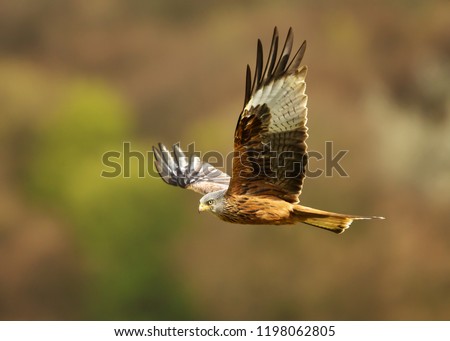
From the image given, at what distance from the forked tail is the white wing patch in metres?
0.40

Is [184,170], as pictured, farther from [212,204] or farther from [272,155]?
[272,155]

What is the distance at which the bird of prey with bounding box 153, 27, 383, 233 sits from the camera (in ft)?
13.4

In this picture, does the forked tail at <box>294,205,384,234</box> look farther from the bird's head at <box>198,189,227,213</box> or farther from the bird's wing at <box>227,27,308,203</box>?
the bird's head at <box>198,189,227,213</box>

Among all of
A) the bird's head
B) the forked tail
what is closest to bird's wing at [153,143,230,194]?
the bird's head

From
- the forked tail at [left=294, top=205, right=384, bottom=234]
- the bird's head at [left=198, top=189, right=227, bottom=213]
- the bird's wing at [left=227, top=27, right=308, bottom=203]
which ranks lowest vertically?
the forked tail at [left=294, top=205, right=384, bottom=234]

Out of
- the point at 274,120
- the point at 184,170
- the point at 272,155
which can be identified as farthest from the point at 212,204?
the point at 184,170

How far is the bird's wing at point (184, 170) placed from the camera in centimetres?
508

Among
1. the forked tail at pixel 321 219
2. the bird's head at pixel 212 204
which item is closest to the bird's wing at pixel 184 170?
the bird's head at pixel 212 204

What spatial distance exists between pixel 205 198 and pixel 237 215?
18 centimetres

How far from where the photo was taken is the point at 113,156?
287 inches

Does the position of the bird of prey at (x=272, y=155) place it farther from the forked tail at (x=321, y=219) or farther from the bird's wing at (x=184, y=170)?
the bird's wing at (x=184, y=170)

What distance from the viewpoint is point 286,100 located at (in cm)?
412
